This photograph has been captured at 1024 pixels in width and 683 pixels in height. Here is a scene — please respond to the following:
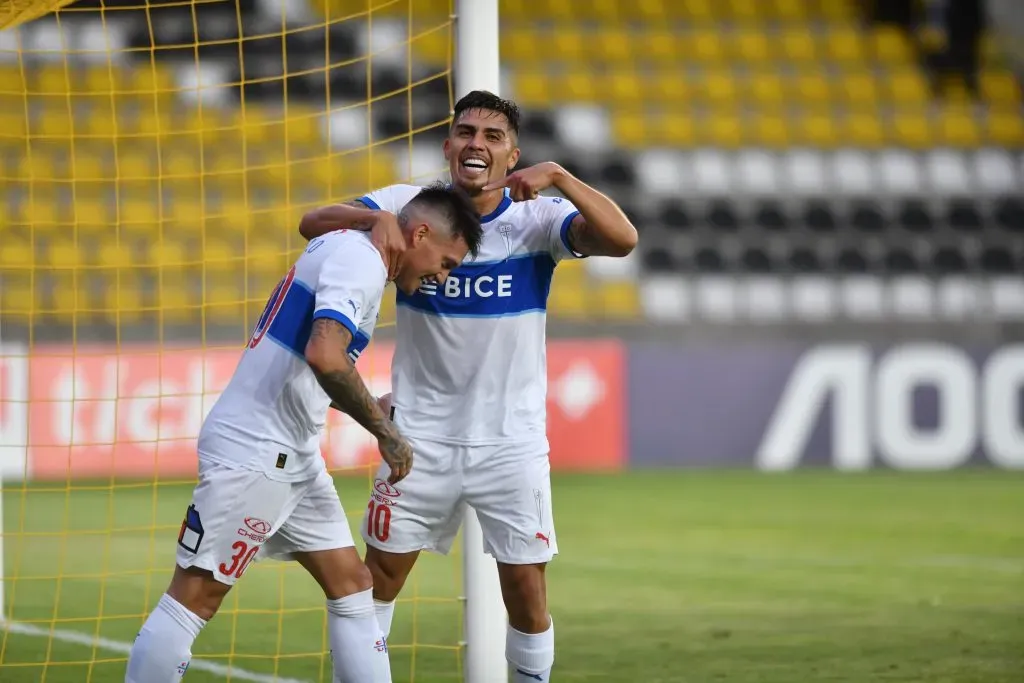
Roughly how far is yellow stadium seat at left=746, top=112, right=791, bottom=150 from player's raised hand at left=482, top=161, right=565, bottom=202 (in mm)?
13159

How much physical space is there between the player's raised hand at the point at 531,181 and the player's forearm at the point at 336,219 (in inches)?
16.2

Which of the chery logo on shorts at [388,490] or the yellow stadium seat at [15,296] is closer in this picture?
the chery logo on shorts at [388,490]

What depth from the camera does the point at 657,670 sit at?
5.93 metres

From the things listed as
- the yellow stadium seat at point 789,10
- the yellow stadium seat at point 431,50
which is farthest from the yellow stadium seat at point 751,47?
the yellow stadium seat at point 431,50

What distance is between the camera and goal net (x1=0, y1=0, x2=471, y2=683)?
1010cm

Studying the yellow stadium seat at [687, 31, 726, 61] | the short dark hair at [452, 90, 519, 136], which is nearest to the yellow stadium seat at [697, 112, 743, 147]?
the yellow stadium seat at [687, 31, 726, 61]

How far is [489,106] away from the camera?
4.58 m

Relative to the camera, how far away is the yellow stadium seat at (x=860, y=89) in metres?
17.8

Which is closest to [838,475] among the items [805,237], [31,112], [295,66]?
[805,237]

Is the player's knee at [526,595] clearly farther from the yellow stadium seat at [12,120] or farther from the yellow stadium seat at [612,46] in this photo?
the yellow stadium seat at [612,46]

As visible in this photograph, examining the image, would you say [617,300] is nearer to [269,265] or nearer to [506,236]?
[269,265]

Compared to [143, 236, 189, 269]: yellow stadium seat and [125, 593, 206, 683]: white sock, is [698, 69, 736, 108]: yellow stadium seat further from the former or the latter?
[125, 593, 206, 683]: white sock

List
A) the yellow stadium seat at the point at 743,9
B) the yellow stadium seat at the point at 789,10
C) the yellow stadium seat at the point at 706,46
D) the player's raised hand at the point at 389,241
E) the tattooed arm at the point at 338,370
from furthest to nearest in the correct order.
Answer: the yellow stadium seat at the point at 789,10, the yellow stadium seat at the point at 743,9, the yellow stadium seat at the point at 706,46, the player's raised hand at the point at 389,241, the tattooed arm at the point at 338,370

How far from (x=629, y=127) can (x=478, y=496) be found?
42.5 ft
